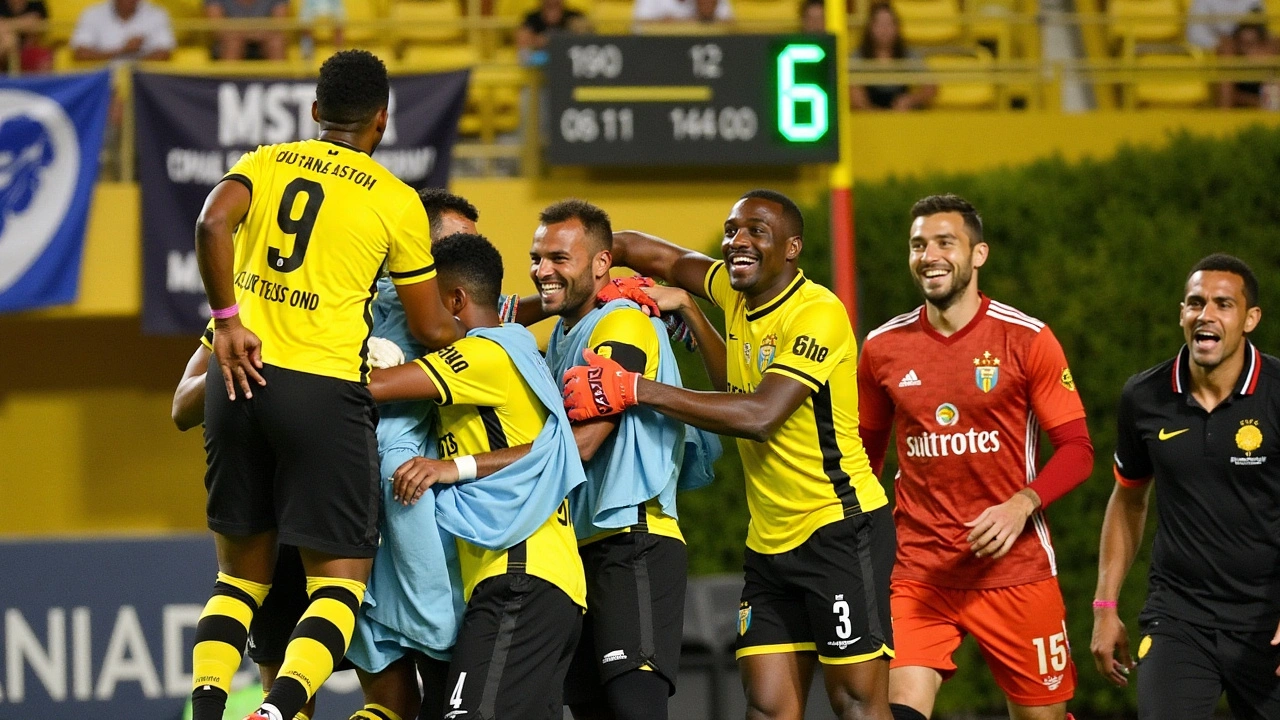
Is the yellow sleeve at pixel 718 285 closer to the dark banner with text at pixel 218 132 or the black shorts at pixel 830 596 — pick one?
the black shorts at pixel 830 596

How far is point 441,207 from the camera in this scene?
565 cm

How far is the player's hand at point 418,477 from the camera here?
471 centimetres

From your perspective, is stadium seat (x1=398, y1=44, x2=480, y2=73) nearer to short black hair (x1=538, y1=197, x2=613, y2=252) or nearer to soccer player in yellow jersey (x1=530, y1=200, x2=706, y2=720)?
short black hair (x1=538, y1=197, x2=613, y2=252)

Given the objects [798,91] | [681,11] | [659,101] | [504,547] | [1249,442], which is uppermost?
[681,11]

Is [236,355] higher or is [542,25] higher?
[542,25]

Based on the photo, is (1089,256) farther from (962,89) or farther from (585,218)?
(585,218)

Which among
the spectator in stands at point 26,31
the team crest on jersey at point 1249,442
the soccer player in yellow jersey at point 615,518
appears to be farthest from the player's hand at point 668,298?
the spectator in stands at point 26,31

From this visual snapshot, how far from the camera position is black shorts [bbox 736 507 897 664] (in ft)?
17.7

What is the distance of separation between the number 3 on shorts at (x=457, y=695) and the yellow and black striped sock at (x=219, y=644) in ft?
2.28

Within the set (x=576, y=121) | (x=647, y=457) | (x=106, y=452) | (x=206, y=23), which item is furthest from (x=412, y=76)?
(x=647, y=457)

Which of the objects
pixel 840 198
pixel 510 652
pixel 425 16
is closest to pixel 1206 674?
pixel 510 652

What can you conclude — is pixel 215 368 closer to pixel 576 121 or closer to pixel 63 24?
pixel 576 121

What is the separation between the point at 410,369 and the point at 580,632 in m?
1.02

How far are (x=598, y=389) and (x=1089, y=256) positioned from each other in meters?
7.08
